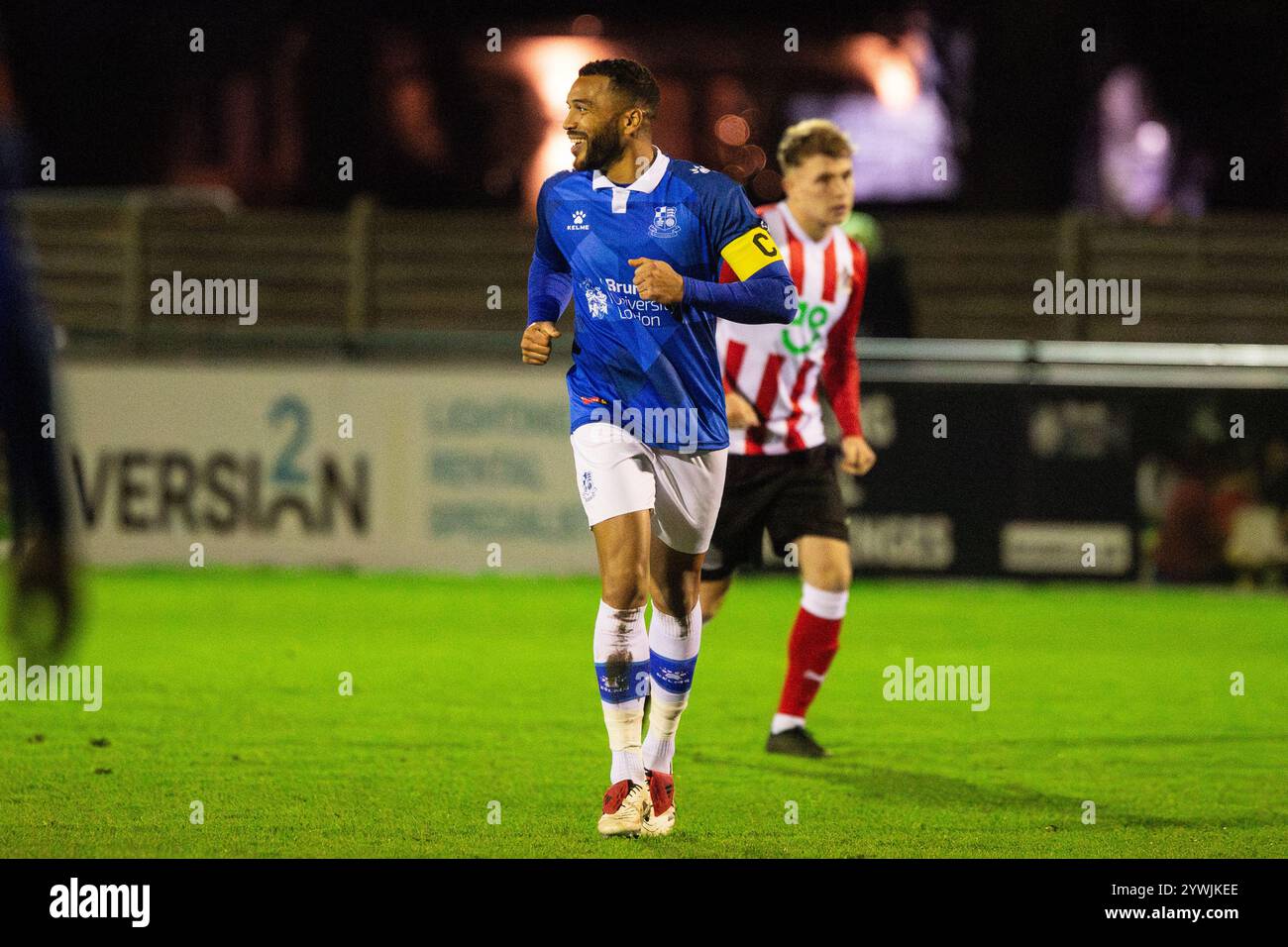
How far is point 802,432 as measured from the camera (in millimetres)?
8289

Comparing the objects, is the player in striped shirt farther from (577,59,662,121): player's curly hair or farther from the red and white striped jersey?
(577,59,662,121): player's curly hair

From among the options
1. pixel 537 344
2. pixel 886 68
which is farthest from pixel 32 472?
pixel 886 68

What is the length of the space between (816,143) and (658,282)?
2.11 metres

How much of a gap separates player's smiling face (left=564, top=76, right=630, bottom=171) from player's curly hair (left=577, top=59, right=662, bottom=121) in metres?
0.03

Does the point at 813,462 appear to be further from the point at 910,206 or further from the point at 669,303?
the point at 910,206

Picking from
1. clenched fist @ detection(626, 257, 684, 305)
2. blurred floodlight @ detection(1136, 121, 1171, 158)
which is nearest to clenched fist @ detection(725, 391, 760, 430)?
clenched fist @ detection(626, 257, 684, 305)

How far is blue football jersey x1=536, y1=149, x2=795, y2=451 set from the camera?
6.46 metres

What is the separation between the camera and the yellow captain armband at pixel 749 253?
642 cm

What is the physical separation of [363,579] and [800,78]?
12.6m

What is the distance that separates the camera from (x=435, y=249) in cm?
1712

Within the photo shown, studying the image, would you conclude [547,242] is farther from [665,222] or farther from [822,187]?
[822,187]

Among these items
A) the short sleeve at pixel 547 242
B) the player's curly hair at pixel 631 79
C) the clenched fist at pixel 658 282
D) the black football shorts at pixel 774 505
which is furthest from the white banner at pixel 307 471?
the clenched fist at pixel 658 282

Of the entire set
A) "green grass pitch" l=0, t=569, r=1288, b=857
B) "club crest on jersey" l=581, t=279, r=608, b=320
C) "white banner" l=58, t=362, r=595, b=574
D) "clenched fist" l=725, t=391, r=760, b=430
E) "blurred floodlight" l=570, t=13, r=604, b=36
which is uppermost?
"blurred floodlight" l=570, t=13, r=604, b=36

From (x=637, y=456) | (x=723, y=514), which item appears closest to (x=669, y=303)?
(x=637, y=456)
